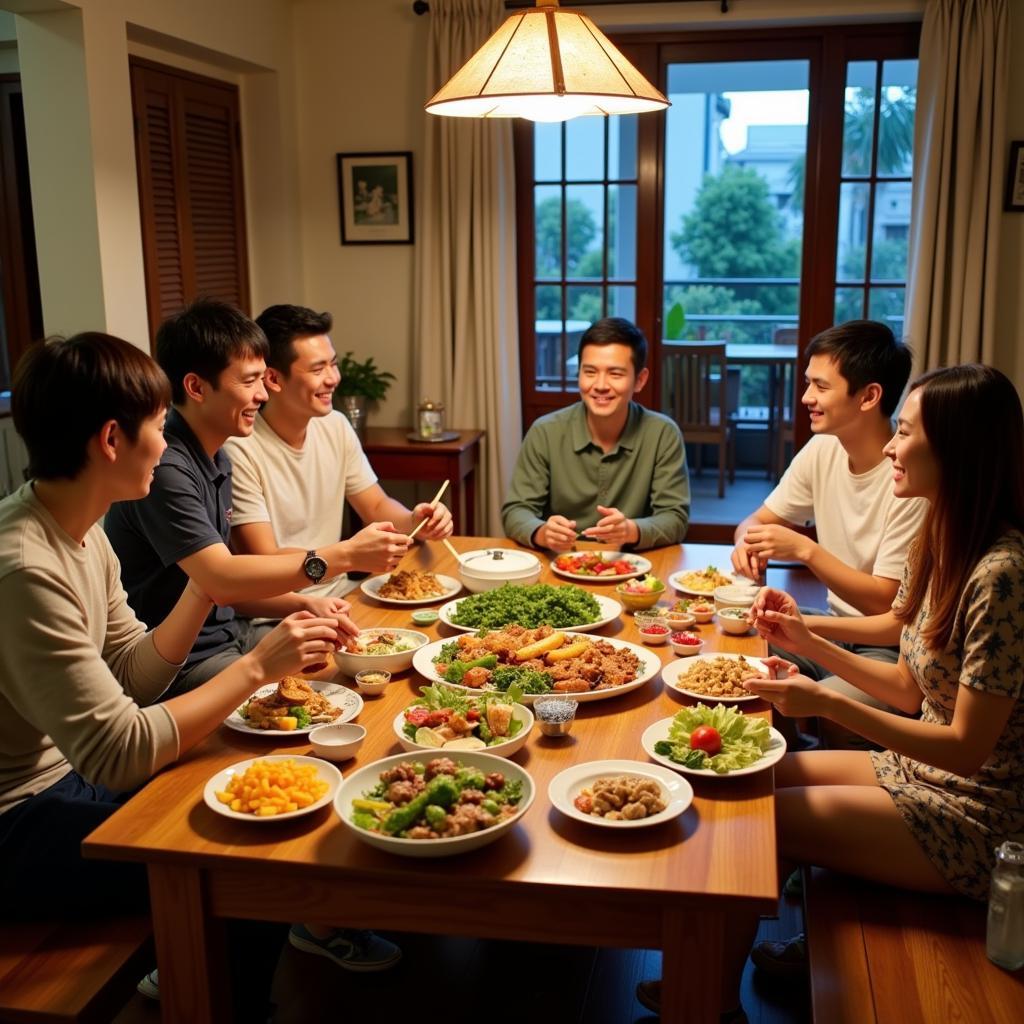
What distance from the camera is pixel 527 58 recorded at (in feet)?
6.94

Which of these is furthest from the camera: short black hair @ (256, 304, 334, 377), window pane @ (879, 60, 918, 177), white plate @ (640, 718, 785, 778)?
window pane @ (879, 60, 918, 177)

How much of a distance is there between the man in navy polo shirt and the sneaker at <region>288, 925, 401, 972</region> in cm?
61

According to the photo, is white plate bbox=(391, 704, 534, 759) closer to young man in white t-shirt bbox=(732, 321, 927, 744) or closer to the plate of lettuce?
the plate of lettuce

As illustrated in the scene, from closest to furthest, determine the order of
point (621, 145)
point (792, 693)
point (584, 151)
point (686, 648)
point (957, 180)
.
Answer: point (792, 693) < point (686, 648) < point (957, 180) < point (584, 151) < point (621, 145)

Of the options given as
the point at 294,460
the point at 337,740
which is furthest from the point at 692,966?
the point at 294,460

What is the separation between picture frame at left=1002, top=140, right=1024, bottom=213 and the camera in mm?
4629

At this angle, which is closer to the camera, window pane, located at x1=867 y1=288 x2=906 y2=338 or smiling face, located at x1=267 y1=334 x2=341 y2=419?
smiling face, located at x1=267 y1=334 x2=341 y2=419

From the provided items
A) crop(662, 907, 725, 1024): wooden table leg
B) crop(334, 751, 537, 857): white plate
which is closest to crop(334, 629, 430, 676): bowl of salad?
crop(334, 751, 537, 857): white plate

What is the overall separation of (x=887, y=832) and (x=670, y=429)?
1.75 meters

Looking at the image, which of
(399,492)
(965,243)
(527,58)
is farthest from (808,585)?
(527,58)

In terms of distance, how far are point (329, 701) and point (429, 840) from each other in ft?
1.90

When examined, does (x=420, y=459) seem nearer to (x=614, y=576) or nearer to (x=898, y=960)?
(x=614, y=576)

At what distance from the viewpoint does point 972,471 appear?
6.33 ft

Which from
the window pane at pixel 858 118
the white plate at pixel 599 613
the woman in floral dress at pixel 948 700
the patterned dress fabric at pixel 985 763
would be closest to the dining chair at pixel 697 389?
the window pane at pixel 858 118
